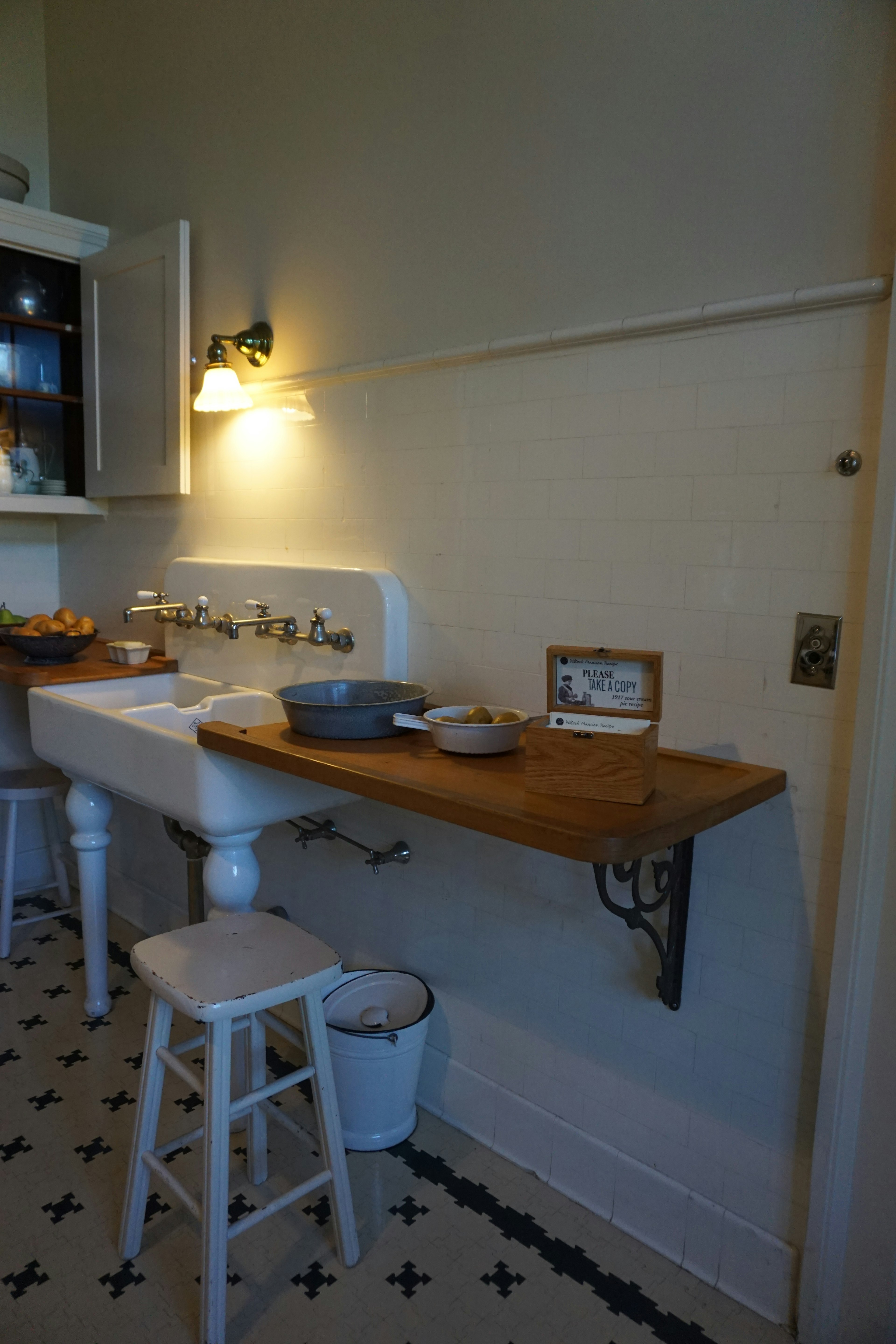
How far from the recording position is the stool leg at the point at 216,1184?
154 centimetres

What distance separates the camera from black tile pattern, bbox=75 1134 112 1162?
2070 millimetres

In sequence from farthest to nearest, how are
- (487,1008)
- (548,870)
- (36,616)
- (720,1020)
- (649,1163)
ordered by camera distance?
(36,616) → (487,1008) → (548,870) → (649,1163) → (720,1020)

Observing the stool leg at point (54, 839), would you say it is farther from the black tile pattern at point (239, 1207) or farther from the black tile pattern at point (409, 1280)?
the black tile pattern at point (409, 1280)

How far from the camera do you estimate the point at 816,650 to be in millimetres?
1520

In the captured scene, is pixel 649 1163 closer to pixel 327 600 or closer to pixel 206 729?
pixel 206 729

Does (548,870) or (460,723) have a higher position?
(460,723)

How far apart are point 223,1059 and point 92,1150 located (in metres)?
0.80

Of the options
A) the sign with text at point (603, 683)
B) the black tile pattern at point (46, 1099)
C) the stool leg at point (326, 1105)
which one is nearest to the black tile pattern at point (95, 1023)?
the black tile pattern at point (46, 1099)

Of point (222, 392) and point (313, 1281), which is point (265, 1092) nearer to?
point (313, 1281)

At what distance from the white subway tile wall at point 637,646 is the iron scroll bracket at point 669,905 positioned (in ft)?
0.13

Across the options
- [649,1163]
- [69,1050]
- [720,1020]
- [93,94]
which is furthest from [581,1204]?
[93,94]

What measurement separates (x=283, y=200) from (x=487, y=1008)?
83.6 inches

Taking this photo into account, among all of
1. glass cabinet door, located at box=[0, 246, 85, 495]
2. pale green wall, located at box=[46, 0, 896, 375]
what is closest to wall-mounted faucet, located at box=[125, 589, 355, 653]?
pale green wall, located at box=[46, 0, 896, 375]

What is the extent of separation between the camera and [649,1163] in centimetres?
182
